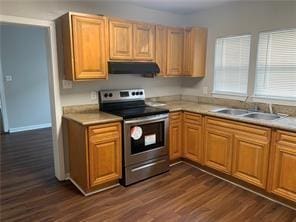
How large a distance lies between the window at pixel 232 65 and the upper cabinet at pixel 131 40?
1137 mm

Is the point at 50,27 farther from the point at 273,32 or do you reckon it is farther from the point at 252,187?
the point at 252,187

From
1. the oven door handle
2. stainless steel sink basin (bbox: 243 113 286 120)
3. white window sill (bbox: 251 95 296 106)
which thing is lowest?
the oven door handle

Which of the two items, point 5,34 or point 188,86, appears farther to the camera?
point 5,34

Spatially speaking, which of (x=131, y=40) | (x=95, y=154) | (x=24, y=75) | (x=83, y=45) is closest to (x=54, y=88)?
(x=83, y=45)

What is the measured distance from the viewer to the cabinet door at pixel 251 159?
2631 millimetres

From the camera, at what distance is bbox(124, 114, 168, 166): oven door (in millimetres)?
2898

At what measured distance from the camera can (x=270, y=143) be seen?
2.54 m

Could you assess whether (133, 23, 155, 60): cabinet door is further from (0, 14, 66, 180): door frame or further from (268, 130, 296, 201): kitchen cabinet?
(268, 130, 296, 201): kitchen cabinet

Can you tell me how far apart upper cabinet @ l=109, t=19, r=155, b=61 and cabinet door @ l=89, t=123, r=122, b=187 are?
99 centimetres

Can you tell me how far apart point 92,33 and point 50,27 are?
1.68 feet

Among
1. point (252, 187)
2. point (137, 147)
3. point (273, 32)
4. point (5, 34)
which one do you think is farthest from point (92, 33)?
point (5, 34)

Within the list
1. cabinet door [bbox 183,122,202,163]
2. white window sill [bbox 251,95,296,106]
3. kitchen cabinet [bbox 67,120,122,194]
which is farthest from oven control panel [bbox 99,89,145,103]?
white window sill [bbox 251,95,296,106]

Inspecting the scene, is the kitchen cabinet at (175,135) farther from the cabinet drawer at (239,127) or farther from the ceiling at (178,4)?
the ceiling at (178,4)

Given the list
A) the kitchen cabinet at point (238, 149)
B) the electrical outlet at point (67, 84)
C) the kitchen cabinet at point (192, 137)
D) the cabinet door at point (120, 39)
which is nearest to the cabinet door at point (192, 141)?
the kitchen cabinet at point (192, 137)
